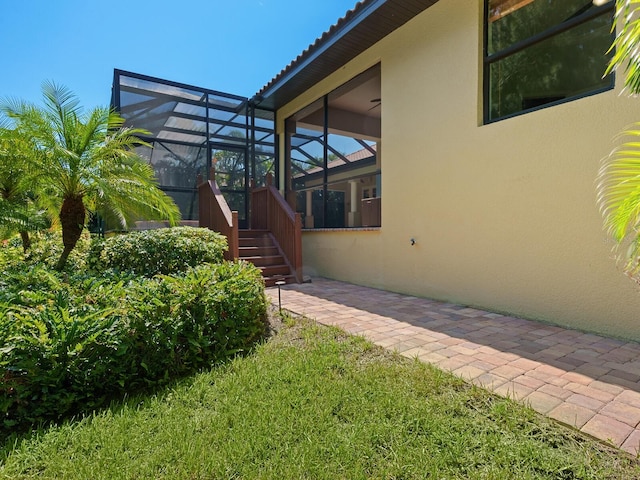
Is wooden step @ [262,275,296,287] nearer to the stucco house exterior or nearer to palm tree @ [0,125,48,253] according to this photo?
the stucco house exterior

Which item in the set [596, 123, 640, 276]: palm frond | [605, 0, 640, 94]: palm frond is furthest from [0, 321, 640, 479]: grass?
[605, 0, 640, 94]: palm frond

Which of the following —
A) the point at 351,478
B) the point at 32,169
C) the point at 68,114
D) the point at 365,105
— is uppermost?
the point at 365,105

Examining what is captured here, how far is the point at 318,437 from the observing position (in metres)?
1.95

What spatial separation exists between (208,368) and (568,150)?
173 inches

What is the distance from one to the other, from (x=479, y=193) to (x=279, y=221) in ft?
14.4

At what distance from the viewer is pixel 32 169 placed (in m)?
4.53

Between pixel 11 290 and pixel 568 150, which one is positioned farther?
pixel 568 150

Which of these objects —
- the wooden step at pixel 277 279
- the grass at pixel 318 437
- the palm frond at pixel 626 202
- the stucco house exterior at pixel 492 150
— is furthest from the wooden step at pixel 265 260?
the palm frond at pixel 626 202

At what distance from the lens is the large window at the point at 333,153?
8898 millimetres

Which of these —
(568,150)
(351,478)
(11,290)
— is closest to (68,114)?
(11,290)

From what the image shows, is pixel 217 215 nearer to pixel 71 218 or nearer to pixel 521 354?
pixel 71 218

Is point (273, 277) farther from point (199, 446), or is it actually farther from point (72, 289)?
point (199, 446)

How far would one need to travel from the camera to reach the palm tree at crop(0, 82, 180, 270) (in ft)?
14.7

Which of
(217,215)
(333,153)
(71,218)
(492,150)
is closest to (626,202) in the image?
(492,150)
